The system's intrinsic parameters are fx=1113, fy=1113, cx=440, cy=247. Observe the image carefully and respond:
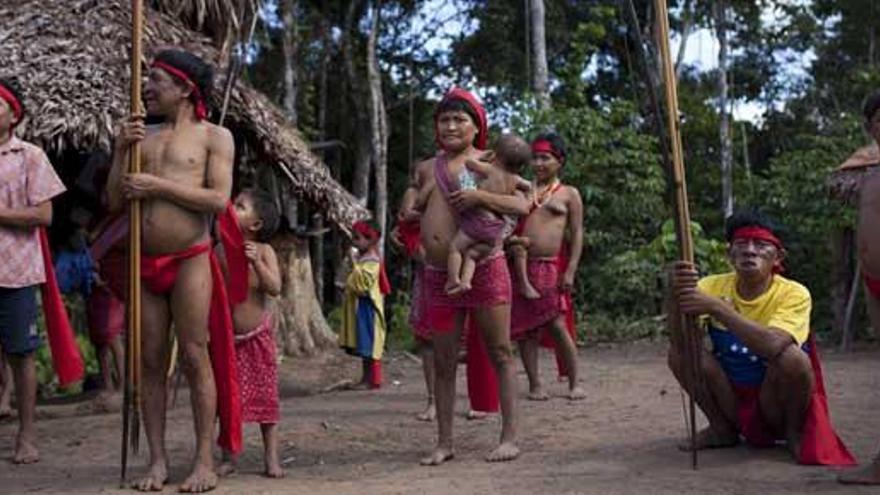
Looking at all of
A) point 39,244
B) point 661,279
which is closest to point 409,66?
point 661,279

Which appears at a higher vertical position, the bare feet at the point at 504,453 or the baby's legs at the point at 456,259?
the baby's legs at the point at 456,259

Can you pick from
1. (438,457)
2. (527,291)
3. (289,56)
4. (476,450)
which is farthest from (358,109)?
(438,457)

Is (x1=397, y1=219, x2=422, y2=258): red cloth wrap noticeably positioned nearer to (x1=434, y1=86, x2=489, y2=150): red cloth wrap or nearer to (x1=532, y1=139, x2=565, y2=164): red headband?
(x1=532, y1=139, x2=565, y2=164): red headband

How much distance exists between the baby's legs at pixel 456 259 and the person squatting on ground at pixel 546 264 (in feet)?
6.02

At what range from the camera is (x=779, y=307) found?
448cm

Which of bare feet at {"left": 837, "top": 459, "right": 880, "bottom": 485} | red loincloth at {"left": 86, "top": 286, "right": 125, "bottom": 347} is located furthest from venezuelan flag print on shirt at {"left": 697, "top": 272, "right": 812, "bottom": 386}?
red loincloth at {"left": 86, "top": 286, "right": 125, "bottom": 347}

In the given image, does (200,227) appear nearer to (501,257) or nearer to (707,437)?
(501,257)

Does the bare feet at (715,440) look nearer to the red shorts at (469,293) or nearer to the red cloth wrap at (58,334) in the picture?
the red shorts at (469,293)

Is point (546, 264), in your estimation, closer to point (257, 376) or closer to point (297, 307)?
point (257, 376)

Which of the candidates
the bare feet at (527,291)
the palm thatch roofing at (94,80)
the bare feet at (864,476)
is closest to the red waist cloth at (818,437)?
the bare feet at (864,476)

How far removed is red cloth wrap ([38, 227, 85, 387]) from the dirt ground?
40 centimetres

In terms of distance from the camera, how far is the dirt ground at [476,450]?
418 centimetres

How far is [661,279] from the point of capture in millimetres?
12039

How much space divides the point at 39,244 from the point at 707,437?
309cm
